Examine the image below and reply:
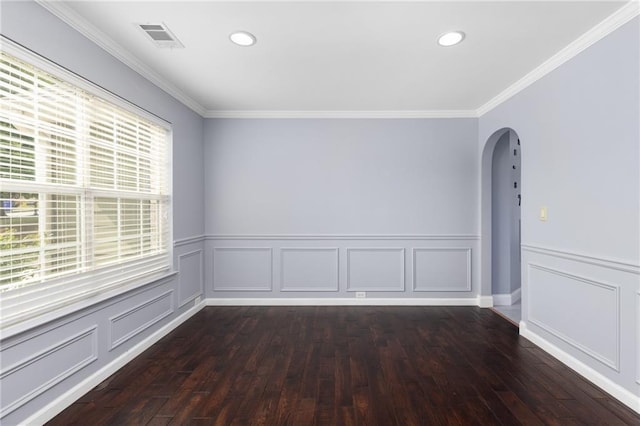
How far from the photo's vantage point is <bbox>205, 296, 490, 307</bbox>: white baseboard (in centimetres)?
413

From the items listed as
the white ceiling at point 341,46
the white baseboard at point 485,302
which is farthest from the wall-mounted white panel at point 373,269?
the white ceiling at point 341,46

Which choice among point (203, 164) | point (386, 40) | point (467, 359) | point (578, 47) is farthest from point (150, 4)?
point (467, 359)

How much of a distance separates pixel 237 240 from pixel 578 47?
12.9ft

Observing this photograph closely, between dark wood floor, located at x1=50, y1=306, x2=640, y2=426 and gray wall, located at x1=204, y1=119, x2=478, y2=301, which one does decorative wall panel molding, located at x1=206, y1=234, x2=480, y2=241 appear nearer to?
gray wall, located at x1=204, y1=119, x2=478, y2=301

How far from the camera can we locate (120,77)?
253 cm

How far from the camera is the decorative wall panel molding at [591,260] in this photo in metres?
2.04

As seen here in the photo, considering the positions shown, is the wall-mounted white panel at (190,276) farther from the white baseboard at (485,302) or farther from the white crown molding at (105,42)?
the white baseboard at (485,302)

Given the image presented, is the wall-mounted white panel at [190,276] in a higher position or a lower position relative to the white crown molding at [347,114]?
lower

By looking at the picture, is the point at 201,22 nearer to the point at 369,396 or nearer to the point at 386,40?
the point at 386,40

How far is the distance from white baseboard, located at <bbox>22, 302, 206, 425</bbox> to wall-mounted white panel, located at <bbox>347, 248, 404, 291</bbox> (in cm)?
223

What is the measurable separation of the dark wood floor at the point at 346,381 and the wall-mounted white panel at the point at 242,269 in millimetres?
733

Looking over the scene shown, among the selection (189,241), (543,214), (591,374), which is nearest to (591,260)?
(543,214)

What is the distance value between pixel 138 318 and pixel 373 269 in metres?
2.73

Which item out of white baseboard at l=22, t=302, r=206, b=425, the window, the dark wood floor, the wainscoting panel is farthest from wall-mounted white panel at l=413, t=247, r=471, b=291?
the window
